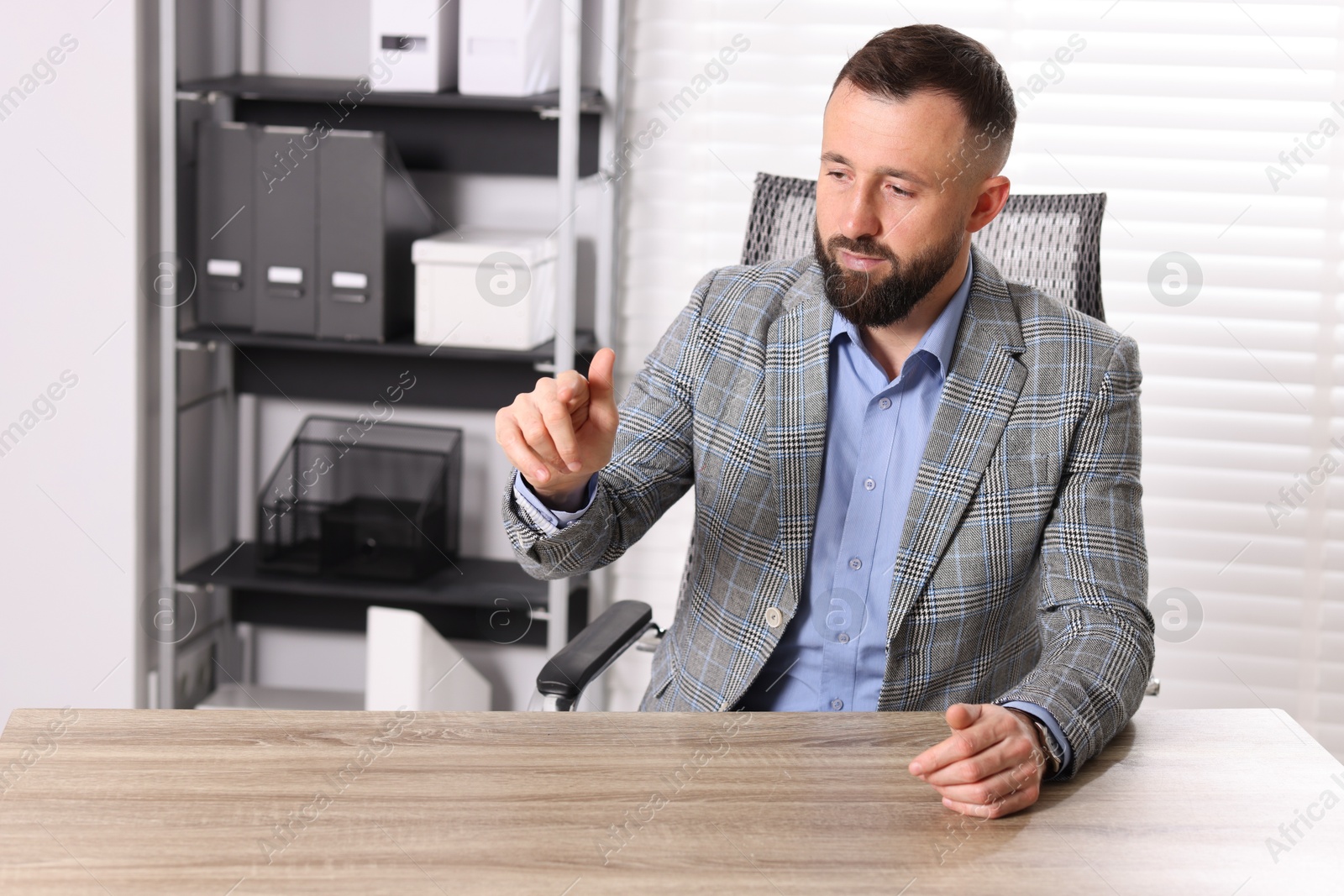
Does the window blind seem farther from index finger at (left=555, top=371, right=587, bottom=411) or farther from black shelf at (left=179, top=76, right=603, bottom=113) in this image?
index finger at (left=555, top=371, right=587, bottom=411)

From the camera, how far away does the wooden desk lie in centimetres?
89

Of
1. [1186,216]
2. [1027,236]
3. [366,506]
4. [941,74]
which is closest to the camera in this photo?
[941,74]

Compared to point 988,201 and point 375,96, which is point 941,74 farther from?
point 375,96

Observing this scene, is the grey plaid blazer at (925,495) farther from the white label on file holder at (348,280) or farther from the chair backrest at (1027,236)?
the white label on file holder at (348,280)

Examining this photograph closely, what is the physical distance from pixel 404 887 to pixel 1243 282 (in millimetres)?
2180

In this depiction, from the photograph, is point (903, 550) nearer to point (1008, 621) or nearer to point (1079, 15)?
point (1008, 621)

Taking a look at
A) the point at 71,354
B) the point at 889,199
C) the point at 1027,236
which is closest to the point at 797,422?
the point at 889,199

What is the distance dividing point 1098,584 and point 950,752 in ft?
1.25

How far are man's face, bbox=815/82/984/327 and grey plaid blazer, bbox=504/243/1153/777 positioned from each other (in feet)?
→ 0.25

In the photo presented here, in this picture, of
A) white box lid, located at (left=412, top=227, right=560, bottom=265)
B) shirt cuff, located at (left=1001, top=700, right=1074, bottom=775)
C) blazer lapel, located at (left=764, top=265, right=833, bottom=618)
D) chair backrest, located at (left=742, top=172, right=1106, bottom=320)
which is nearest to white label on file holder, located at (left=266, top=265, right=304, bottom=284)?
white box lid, located at (left=412, top=227, right=560, bottom=265)

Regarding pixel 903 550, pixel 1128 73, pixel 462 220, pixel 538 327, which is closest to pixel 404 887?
pixel 903 550

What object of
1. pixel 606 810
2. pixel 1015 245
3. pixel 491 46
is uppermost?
pixel 491 46

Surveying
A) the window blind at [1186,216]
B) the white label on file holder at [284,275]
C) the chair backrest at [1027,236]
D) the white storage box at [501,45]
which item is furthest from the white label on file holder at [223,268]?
the chair backrest at [1027,236]

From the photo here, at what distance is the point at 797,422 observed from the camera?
1.43 m
